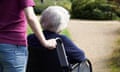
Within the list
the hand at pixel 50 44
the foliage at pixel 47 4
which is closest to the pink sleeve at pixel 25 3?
the hand at pixel 50 44

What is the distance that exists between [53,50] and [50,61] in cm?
13

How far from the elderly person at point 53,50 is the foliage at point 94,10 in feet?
57.2

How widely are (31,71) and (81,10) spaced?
18402 millimetres

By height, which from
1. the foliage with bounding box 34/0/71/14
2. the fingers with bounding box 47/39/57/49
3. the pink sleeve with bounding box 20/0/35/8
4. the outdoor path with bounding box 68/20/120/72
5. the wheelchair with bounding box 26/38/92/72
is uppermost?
the pink sleeve with bounding box 20/0/35/8

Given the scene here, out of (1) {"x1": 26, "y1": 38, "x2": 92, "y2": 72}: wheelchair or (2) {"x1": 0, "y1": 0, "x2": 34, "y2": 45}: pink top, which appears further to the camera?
(1) {"x1": 26, "y1": 38, "x2": 92, "y2": 72}: wheelchair

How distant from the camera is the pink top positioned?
3.31 m

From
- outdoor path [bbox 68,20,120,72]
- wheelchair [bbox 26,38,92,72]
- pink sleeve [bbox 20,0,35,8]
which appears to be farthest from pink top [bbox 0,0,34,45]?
outdoor path [bbox 68,20,120,72]

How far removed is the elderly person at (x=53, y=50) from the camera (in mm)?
3861

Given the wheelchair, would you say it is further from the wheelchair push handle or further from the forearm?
the forearm

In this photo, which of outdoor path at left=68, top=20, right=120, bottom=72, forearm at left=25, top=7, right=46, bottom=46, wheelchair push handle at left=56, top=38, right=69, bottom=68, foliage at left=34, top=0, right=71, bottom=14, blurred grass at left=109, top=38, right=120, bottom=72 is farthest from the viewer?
foliage at left=34, top=0, right=71, bottom=14

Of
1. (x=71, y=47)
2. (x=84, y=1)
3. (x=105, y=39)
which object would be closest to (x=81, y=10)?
(x=84, y=1)

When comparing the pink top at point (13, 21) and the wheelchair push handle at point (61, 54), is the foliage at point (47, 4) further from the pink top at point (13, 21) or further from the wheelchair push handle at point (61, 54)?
the pink top at point (13, 21)

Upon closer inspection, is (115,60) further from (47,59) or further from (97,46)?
(47,59)

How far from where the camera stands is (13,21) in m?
3.32
